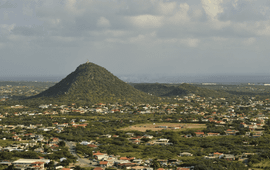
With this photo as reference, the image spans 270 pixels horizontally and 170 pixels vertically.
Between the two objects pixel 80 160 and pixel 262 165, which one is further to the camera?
pixel 80 160

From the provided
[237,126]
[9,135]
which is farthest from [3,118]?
[237,126]

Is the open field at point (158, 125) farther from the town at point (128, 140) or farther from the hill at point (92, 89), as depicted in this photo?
the hill at point (92, 89)

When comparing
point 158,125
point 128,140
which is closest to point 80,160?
point 128,140

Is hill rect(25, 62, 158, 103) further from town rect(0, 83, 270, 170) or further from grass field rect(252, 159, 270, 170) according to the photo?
grass field rect(252, 159, 270, 170)

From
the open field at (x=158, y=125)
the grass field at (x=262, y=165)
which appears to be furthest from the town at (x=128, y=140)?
the grass field at (x=262, y=165)

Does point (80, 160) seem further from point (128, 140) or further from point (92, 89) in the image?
point (92, 89)

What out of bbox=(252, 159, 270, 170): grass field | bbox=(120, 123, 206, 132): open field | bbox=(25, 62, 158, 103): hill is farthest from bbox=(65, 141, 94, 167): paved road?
bbox=(25, 62, 158, 103): hill

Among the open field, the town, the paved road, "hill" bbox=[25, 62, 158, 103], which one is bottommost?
the open field

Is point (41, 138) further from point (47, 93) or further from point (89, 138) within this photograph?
point (47, 93)
